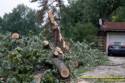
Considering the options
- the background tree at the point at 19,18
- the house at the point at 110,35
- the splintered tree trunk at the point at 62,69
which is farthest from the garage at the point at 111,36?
the splintered tree trunk at the point at 62,69

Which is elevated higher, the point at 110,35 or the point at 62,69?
the point at 62,69

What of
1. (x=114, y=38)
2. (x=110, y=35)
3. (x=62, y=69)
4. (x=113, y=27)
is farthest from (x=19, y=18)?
(x=62, y=69)

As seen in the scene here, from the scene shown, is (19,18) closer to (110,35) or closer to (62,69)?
(110,35)

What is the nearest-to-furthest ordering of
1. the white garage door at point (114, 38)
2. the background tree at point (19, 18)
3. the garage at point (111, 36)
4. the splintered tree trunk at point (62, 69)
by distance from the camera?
the splintered tree trunk at point (62, 69) → the garage at point (111, 36) → the white garage door at point (114, 38) → the background tree at point (19, 18)

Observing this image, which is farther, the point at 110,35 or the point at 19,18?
the point at 19,18

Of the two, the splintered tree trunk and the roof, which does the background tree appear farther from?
the splintered tree trunk

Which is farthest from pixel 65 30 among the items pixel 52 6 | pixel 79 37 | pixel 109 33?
pixel 52 6

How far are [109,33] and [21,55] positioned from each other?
731 inches

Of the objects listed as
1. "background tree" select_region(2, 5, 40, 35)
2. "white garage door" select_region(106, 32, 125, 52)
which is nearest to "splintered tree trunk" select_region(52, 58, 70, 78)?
"white garage door" select_region(106, 32, 125, 52)

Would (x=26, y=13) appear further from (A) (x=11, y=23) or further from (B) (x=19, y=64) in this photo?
(B) (x=19, y=64)

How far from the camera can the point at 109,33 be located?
27.3 metres

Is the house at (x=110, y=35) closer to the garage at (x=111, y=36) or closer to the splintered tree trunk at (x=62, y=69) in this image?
the garage at (x=111, y=36)

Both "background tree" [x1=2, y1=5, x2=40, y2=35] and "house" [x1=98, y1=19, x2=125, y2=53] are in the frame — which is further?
"background tree" [x1=2, y1=5, x2=40, y2=35]

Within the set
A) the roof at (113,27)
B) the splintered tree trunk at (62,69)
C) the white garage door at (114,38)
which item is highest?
the splintered tree trunk at (62,69)
